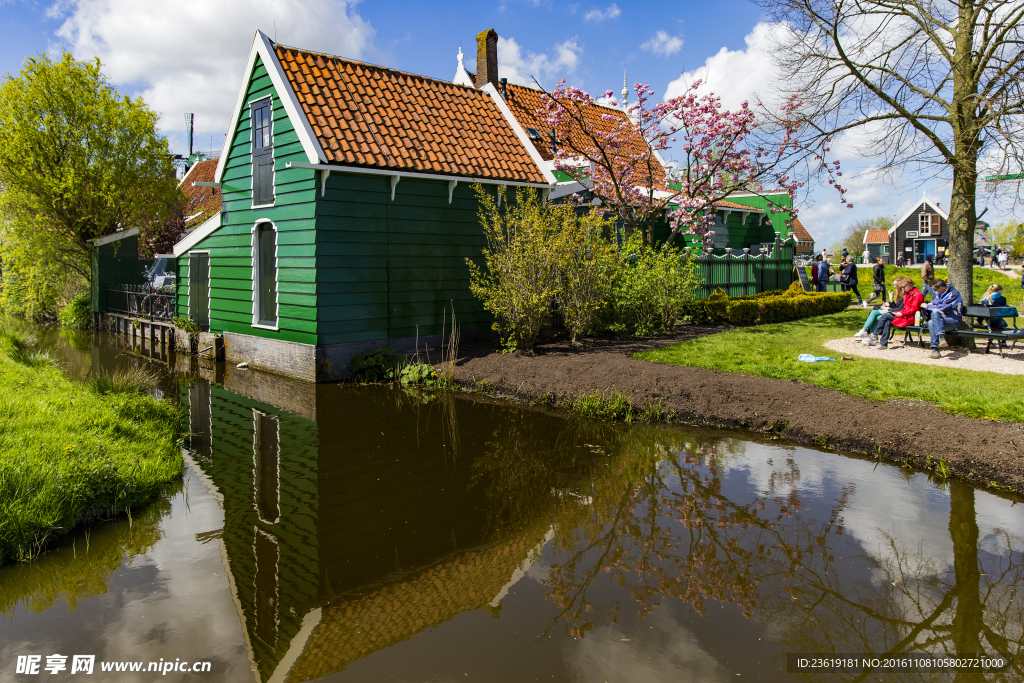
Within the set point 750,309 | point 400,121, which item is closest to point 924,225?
point 750,309

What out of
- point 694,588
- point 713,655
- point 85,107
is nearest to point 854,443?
point 694,588

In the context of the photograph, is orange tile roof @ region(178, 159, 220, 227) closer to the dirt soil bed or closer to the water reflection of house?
the dirt soil bed

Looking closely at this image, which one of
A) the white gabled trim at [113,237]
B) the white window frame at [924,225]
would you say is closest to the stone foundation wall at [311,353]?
the white gabled trim at [113,237]

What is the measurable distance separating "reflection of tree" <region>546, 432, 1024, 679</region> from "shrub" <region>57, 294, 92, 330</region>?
2443 cm

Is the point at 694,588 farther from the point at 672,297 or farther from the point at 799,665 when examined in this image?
the point at 672,297

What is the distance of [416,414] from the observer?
909 centimetres

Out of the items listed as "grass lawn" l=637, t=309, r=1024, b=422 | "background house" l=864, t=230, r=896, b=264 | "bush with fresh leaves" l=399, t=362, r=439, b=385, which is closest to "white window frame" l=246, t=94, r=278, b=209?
"bush with fresh leaves" l=399, t=362, r=439, b=385

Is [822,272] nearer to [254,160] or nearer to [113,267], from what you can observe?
[254,160]

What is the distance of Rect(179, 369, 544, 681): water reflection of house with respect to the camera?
386 cm

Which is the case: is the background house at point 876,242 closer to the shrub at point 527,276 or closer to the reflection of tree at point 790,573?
the shrub at point 527,276

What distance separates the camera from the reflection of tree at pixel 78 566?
13.9 feet

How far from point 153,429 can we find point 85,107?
729 inches

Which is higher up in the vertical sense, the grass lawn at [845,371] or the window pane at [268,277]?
the window pane at [268,277]

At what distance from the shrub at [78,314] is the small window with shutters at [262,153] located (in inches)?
587
